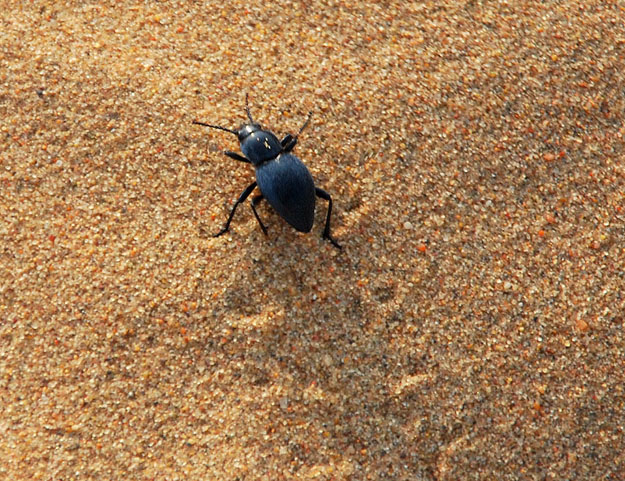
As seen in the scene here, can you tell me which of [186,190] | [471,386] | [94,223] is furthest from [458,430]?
[94,223]

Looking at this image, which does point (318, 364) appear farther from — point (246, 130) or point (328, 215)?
point (246, 130)

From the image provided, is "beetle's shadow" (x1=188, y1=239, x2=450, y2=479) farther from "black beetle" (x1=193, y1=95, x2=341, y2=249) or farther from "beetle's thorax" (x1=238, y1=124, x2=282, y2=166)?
"beetle's thorax" (x1=238, y1=124, x2=282, y2=166)

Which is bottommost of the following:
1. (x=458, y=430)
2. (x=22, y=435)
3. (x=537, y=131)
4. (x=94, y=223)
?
(x=22, y=435)

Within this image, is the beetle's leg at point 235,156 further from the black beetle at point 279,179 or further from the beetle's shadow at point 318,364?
the beetle's shadow at point 318,364

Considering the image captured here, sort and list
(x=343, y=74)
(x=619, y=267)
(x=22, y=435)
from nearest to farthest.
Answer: (x=22, y=435)
(x=619, y=267)
(x=343, y=74)

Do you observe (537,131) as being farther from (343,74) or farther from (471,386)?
(471,386)

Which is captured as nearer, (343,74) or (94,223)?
(94,223)

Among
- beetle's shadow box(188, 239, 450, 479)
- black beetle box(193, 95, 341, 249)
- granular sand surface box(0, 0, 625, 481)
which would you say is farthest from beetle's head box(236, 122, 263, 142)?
beetle's shadow box(188, 239, 450, 479)

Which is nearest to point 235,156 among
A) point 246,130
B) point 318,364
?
point 246,130
